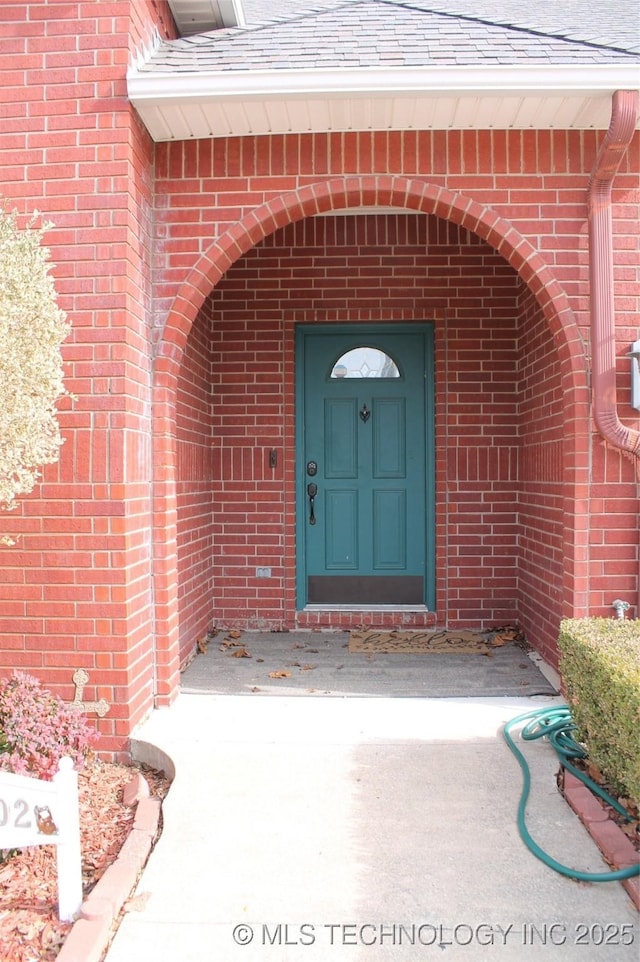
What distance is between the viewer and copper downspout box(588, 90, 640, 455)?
395 centimetres

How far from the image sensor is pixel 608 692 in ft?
9.57

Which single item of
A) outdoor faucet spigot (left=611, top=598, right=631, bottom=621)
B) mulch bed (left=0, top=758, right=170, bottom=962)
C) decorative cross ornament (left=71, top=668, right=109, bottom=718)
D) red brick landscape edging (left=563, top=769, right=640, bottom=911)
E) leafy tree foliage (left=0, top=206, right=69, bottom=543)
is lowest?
mulch bed (left=0, top=758, right=170, bottom=962)

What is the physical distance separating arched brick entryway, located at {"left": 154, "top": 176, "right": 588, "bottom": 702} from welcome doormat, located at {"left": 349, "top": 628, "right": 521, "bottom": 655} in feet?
4.24

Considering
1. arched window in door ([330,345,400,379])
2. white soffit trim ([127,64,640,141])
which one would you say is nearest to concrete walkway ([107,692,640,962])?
arched window in door ([330,345,400,379])

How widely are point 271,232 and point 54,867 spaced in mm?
3420

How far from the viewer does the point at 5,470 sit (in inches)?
121

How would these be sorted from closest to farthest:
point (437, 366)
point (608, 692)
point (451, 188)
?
point (608, 692)
point (451, 188)
point (437, 366)

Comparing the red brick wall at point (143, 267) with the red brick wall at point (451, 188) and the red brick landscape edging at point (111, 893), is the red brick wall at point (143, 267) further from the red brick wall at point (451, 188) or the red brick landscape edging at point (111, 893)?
the red brick landscape edging at point (111, 893)

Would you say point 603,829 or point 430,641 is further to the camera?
point 430,641

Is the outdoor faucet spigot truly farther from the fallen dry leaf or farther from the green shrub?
the fallen dry leaf

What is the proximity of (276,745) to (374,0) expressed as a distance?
4930mm

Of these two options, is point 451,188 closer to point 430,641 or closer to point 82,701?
point 430,641

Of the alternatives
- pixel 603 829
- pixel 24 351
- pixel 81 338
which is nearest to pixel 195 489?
pixel 81 338

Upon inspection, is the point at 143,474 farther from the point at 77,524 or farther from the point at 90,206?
the point at 90,206
